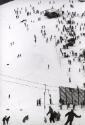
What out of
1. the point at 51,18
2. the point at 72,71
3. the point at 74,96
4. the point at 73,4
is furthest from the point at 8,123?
the point at 73,4

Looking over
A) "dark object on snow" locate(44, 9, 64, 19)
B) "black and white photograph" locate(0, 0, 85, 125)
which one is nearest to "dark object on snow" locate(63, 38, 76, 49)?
"black and white photograph" locate(0, 0, 85, 125)

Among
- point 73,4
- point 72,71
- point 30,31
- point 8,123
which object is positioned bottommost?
point 8,123

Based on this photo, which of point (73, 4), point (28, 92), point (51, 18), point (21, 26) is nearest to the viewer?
point (28, 92)

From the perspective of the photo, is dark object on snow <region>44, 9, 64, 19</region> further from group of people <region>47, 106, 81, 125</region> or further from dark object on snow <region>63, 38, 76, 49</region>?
group of people <region>47, 106, 81, 125</region>

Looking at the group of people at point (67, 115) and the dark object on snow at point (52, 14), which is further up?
the dark object on snow at point (52, 14)

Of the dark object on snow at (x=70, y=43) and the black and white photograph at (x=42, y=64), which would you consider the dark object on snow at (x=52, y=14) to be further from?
the dark object on snow at (x=70, y=43)

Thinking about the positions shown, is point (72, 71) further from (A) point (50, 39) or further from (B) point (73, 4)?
(B) point (73, 4)

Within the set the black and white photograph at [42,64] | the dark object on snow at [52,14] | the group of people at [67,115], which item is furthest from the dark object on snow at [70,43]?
the group of people at [67,115]

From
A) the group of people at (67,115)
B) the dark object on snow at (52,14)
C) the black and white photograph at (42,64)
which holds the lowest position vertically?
the group of people at (67,115)
